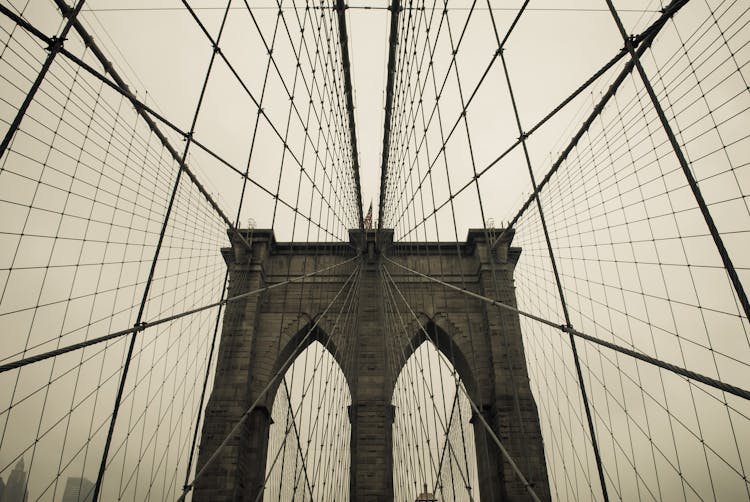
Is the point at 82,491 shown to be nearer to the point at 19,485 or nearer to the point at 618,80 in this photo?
A: the point at 19,485

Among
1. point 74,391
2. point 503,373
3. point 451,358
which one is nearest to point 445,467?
point 451,358

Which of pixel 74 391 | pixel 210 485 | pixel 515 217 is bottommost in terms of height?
pixel 210 485

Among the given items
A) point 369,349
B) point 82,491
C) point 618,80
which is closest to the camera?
point 618,80

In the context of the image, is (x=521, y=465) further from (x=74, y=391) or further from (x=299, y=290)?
(x=74, y=391)

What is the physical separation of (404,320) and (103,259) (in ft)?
28.4

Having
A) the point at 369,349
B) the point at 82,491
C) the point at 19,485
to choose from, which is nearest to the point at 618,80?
the point at 369,349

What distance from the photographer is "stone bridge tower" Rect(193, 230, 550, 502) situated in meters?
10.6

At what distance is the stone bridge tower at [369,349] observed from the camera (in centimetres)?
1061

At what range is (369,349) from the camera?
12.6 meters

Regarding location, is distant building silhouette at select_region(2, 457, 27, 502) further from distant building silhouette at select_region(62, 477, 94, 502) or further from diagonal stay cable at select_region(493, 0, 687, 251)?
diagonal stay cable at select_region(493, 0, 687, 251)

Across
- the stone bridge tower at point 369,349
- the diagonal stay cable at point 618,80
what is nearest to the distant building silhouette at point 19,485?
the stone bridge tower at point 369,349

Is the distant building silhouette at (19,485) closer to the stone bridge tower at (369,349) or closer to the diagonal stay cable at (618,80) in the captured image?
the stone bridge tower at (369,349)

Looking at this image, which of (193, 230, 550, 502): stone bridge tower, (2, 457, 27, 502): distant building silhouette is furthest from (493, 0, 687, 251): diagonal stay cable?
(2, 457, 27, 502): distant building silhouette

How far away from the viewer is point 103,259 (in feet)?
20.6
